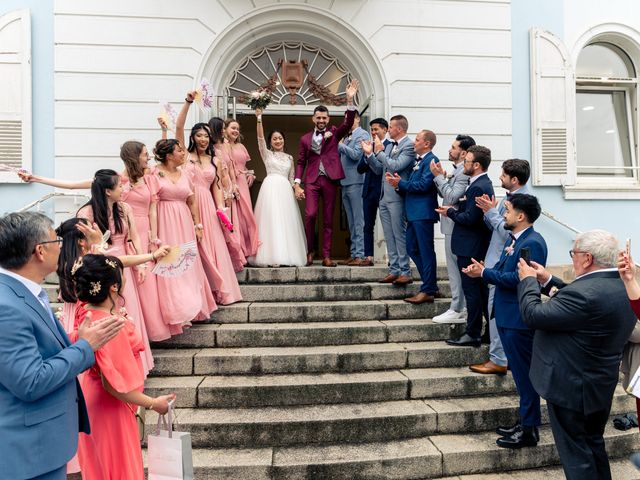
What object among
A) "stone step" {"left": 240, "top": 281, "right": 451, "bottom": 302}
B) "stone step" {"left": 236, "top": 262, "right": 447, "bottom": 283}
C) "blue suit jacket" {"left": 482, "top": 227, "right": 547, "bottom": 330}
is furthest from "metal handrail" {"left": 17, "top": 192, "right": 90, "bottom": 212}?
"blue suit jacket" {"left": 482, "top": 227, "right": 547, "bottom": 330}

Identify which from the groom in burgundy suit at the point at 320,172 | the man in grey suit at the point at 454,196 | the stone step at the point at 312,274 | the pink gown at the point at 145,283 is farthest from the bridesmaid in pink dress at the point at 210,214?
the man in grey suit at the point at 454,196

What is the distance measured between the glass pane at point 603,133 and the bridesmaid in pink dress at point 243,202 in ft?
20.7

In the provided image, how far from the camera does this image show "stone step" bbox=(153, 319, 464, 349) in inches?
185

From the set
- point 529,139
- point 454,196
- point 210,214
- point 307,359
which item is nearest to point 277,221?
point 210,214

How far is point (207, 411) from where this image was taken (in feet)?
12.9

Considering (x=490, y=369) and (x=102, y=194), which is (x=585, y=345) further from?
(x=102, y=194)

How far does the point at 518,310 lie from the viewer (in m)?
3.58

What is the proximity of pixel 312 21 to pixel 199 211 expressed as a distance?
4.42 meters

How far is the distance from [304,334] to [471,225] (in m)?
2.11

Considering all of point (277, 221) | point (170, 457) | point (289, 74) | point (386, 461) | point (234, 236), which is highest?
point (289, 74)

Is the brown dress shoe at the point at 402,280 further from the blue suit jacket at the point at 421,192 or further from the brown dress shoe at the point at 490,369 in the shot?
the brown dress shoe at the point at 490,369

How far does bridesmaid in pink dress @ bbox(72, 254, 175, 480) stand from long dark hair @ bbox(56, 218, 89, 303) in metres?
0.82

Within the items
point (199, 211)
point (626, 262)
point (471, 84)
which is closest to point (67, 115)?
point (199, 211)

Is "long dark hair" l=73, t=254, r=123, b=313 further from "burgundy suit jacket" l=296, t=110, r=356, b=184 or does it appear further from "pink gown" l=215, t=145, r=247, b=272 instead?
"burgundy suit jacket" l=296, t=110, r=356, b=184
